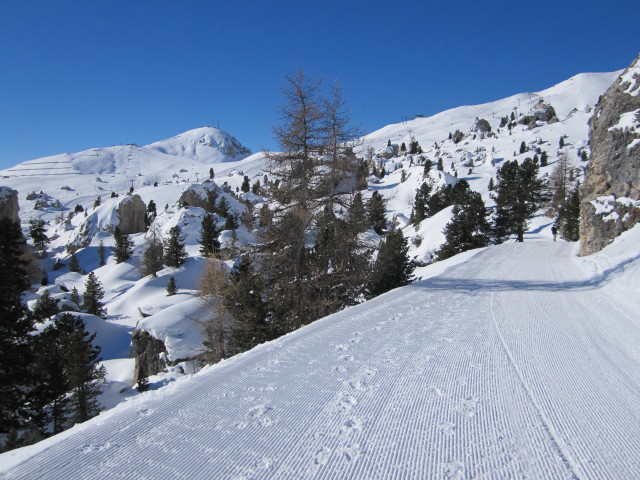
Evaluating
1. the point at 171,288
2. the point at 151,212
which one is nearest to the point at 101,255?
the point at 151,212

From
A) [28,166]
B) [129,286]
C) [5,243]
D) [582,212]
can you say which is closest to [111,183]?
[28,166]

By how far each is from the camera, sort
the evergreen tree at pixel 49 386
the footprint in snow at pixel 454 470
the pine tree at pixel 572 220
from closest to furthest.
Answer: the footprint in snow at pixel 454 470 → the evergreen tree at pixel 49 386 → the pine tree at pixel 572 220

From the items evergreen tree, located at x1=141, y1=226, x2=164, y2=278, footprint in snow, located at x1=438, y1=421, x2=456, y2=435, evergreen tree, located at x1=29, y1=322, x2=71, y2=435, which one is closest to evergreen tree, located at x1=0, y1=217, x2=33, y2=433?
evergreen tree, located at x1=29, y1=322, x2=71, y2=435

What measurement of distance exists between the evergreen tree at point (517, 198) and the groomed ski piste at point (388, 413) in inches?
1026

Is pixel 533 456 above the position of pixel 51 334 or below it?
above

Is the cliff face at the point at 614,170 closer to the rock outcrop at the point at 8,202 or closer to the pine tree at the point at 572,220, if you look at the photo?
the pine tree at the point at 572,220

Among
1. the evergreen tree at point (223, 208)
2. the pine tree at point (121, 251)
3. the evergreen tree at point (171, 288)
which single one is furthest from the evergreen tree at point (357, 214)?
the evergreen tree at point (223, 208)

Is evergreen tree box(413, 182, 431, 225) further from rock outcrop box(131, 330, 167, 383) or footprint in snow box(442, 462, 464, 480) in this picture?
footprint in snow box(442, 462, 464, 480)

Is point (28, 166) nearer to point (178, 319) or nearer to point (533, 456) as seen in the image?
point (178, 319)

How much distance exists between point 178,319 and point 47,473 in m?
21.8

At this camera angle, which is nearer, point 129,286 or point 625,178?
point 625,178

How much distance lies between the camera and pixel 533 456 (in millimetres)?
2383

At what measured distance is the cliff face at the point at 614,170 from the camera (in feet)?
47.9

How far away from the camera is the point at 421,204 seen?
53.5 metres
